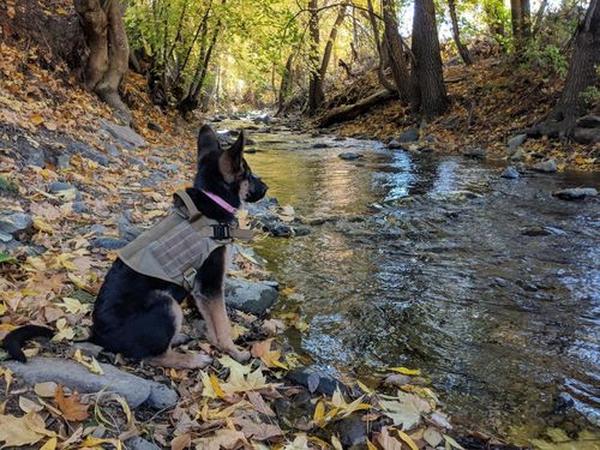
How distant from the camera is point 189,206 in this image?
3.74 meters

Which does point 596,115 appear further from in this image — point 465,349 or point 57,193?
point 57,193

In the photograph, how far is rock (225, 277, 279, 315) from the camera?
4754mm

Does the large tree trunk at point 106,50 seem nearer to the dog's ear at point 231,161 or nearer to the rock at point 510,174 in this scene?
the rock at point 510,174

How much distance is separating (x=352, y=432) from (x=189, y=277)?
1.40 metres

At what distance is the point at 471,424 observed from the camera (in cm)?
336

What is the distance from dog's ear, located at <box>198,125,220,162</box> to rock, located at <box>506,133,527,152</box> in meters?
11.4

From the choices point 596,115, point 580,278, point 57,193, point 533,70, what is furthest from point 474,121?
point 57,193

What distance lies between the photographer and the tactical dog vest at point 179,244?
3.39 m

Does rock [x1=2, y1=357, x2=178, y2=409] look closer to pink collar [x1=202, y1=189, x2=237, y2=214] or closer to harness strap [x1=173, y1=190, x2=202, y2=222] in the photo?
harness strap [x1=173, y1=190, x2=202, y2=222]

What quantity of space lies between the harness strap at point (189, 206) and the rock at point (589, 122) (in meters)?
11.7

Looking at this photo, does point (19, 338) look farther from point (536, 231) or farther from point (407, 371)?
point (536, 231)

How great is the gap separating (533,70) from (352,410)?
1635 centimetres

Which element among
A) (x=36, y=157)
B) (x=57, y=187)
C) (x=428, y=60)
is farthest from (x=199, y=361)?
(x=428, y=60)

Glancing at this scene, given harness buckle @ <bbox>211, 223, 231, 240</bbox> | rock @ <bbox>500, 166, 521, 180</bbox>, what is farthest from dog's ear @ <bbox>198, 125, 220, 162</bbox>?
rock @ <bbox>500, 166, 521, 180</bbox>
